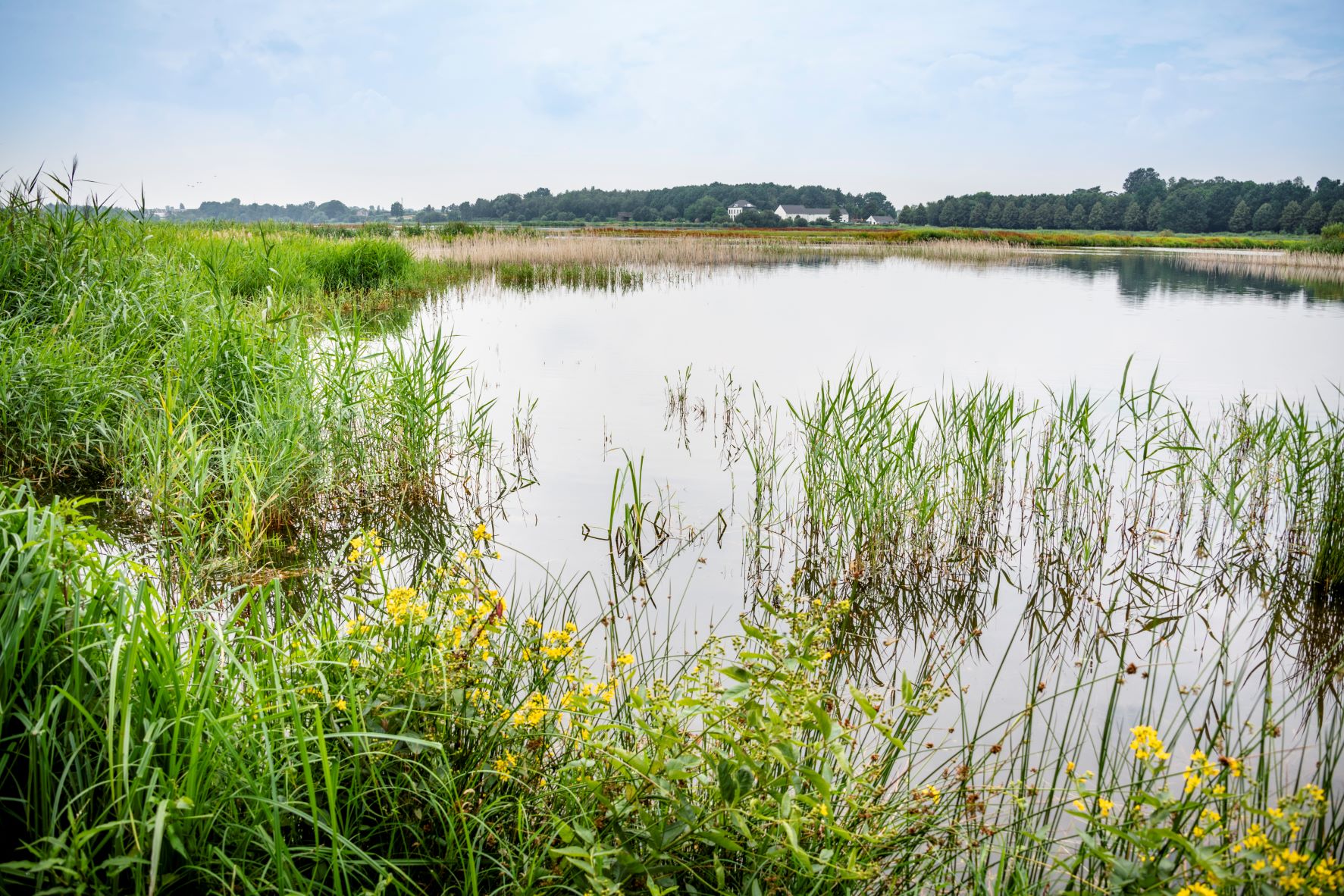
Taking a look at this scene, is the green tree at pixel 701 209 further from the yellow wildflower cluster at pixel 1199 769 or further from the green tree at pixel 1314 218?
the yellow wildflower cluster at pixel 1199 769

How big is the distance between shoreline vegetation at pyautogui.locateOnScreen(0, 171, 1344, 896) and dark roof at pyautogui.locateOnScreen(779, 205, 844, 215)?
8092cm

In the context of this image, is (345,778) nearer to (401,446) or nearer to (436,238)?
(401,446)

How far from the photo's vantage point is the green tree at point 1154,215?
5309cm

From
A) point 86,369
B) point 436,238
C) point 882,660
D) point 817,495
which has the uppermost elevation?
point 436,238

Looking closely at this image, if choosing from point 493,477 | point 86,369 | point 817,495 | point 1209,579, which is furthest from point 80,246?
point 1209,579

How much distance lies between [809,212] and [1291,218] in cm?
5283

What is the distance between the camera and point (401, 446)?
583cm

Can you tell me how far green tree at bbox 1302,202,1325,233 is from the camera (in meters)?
32.7

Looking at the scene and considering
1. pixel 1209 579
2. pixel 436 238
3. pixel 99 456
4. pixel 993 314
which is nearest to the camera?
pixel 1209 579

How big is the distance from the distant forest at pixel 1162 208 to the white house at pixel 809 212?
9172mm

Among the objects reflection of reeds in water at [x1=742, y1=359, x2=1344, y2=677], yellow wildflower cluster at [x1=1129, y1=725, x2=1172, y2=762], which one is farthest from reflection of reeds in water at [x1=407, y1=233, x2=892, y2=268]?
yellow wildflower cluster at [x1=1129, y1=725, x2=1172, y2=762]

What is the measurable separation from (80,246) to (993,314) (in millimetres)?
14815

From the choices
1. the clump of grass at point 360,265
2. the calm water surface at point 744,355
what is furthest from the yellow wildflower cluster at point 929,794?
the clump of grass at point 360,265

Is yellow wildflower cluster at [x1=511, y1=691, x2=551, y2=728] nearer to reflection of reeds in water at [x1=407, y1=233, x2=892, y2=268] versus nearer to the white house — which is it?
reflection of reeds in water at [x1=407, y1=233, x2=892, y2=268]
